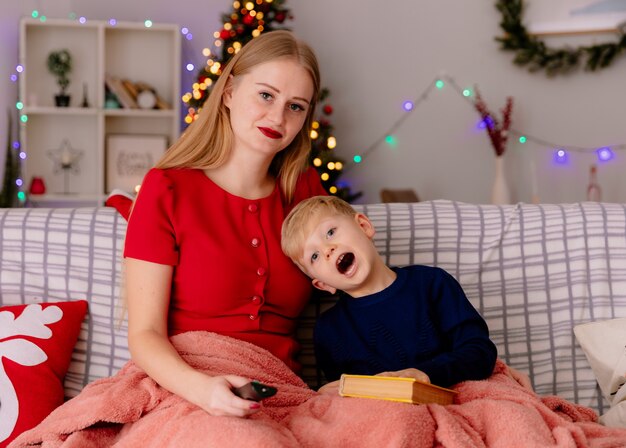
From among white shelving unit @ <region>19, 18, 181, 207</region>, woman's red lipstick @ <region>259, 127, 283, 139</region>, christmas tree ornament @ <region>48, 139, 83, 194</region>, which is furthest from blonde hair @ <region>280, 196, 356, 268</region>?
christmas tree ornament @ <region>48, 139, 83, 194</region>

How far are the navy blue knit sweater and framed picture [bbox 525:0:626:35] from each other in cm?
305

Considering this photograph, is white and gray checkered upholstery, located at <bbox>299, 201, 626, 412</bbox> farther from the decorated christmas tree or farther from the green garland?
the green garland

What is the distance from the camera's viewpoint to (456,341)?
1.71 metres

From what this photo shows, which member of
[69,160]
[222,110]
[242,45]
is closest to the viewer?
[222,110]

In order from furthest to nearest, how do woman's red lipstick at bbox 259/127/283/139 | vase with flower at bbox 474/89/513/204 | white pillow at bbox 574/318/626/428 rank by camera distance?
vase with flower at bbox 474/89/513/204
white pillow at bbox 574/318/626/428
woman's red lipstick at bbox 259/127/283/139

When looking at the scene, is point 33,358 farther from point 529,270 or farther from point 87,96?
point 87,96

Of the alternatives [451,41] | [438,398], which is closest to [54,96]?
[451,41]

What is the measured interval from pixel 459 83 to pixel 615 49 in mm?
805

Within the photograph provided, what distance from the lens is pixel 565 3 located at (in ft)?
14.7

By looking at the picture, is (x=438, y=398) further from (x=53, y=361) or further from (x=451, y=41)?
(x=451, y=41)

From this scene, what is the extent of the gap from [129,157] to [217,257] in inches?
118

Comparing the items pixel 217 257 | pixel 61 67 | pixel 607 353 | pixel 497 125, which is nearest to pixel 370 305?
pixel 217 257

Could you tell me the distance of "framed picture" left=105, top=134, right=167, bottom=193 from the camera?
4.58 m

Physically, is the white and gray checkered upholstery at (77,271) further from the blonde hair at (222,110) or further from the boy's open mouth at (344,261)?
the boy's open mouth at (344,261)
